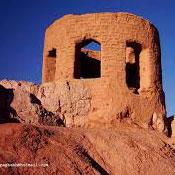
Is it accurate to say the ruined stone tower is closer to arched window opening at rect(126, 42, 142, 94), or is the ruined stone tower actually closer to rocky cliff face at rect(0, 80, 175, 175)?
rocky cliff face at rect(0, 80, 175, 175)

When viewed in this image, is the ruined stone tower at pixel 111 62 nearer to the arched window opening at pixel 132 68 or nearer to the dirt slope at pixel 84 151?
the arched window opening at pixel 132 68

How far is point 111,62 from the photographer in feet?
56.0

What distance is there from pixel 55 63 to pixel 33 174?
1004cm

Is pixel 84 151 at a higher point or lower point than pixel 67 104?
lower

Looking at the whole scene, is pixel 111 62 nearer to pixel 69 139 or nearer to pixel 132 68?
pixel 132 68

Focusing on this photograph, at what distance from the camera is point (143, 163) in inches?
519

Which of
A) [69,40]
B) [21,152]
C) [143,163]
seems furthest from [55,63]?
[21,152]

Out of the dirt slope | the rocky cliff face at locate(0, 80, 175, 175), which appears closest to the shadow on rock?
the rocky cliff face at locate(0, 80, 175, 175)

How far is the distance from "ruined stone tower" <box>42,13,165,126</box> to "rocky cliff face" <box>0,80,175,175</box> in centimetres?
35

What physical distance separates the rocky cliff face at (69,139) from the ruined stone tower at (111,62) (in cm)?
35

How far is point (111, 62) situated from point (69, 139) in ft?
17.7

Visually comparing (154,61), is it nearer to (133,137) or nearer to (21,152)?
(133,137)

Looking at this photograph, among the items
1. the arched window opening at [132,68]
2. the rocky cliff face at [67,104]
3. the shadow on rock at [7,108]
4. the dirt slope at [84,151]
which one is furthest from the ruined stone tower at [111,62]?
the shadow on rock at [7,108]

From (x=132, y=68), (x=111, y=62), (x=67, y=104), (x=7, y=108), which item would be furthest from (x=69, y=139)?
(x=132, y=68)
